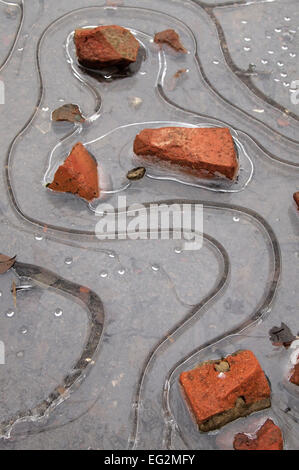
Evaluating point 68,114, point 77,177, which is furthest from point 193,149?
point 68,114

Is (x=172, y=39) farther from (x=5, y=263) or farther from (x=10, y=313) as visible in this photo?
(x=10, y=313)

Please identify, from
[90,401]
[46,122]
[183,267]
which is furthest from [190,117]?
[90,401]

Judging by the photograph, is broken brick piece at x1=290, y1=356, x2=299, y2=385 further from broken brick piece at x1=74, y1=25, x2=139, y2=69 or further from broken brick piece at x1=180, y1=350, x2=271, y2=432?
broken brick piece at x1=74, y1=25, x2=139, y2=69

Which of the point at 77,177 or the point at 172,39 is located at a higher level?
the point at 172,39

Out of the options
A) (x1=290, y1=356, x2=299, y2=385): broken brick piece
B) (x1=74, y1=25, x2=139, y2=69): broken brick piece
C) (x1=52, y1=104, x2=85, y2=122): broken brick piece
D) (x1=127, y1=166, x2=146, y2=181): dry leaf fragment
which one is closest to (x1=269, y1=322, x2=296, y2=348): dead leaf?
(x1=290, y1=356, x2=299, y2=385): broken brick piece

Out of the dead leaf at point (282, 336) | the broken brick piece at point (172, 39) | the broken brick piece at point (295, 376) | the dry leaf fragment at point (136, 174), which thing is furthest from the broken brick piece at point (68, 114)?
the broken brick piece at point (295, 376)

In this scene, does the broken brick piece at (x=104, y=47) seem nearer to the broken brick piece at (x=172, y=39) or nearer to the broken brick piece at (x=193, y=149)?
the broken brick piece at (x=172, y=39)

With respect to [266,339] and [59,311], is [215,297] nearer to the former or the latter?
[266,339]

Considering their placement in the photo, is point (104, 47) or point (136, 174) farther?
point (104, 47)

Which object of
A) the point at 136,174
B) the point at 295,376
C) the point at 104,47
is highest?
the point at 104,47
